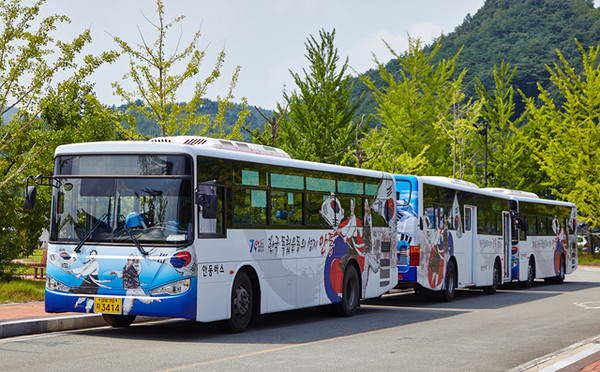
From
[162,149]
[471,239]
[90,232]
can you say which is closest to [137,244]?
[90,232]

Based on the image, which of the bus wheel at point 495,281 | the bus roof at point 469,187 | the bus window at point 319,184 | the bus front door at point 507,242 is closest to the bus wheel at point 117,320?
the bus window at point 319,184

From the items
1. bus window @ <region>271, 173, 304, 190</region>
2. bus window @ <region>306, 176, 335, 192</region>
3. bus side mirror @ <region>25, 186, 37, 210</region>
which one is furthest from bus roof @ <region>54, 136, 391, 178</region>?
bus window @ <region>306, 176, 335, 192</region>

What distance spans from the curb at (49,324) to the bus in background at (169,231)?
0.35m

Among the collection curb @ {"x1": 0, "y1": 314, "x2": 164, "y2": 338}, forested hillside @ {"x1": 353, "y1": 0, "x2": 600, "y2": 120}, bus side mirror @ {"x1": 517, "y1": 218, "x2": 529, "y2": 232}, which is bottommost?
curb @ {"x1": 0, "y1": 314, "x2": 164, "y2": 338}

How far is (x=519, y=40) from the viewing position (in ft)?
394

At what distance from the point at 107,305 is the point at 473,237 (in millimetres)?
14966

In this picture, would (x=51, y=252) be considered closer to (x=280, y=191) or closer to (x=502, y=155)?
(x=280, y=191)

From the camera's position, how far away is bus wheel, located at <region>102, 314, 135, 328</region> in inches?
572

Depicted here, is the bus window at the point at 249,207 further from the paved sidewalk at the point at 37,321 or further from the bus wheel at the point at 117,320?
the paved sidewalk at the point at 37,321

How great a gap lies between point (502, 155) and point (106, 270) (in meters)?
53.6

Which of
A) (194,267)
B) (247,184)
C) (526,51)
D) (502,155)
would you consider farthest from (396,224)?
(526,51)

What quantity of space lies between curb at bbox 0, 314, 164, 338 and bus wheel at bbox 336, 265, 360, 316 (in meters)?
5.12

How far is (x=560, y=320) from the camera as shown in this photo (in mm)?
17672

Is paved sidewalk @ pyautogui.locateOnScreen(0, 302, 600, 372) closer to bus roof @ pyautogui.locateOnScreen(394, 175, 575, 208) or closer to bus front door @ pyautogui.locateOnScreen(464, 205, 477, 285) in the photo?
bus roof @ pyautogui.locateOnScreen(394, 175, 575, 208)
